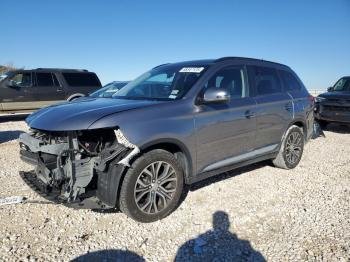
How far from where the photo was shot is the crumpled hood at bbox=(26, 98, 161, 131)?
3.40 m

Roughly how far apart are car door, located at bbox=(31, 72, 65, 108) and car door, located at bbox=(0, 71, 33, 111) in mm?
228

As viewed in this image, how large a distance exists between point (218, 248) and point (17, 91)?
1206 centimetres

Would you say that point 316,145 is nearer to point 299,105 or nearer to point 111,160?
point 299,105

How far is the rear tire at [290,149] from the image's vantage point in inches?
226

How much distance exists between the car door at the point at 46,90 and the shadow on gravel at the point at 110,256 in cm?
1132

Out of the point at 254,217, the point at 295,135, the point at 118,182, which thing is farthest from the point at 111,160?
the point at 295,135

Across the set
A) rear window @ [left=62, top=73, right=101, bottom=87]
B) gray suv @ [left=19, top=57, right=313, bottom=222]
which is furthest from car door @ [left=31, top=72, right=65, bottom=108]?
gray suv @ [left=19, top=57, right=313, bottom=222]

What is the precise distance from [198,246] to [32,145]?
2.28 meters

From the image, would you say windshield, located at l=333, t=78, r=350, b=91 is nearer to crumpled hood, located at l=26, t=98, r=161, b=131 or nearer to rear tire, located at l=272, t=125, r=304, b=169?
rear tire, located at l=272, t=125, r=304, b=169

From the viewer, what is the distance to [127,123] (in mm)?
3496

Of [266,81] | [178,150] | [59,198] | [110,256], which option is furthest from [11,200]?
[266,81]

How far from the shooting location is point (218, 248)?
10.8 feet

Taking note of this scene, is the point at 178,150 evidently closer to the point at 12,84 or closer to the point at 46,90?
the point at 46,90

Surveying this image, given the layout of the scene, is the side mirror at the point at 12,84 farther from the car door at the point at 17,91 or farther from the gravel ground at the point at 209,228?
the gravel ground at the point at 209,228
